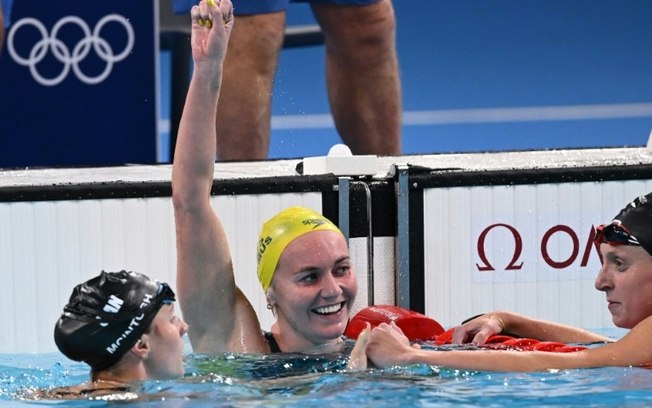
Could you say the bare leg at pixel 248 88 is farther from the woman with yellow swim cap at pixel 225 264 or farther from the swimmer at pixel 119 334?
the swimmer at pixel 119 334

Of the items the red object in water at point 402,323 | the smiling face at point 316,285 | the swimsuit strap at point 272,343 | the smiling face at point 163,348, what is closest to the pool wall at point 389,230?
the red object in water at point 402,323

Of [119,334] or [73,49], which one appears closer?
[119,334]

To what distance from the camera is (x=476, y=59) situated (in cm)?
734

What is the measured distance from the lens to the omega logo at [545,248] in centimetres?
464

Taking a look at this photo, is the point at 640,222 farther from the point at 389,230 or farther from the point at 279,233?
the point at 389,230

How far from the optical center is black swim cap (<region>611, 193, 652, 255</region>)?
3.54 meters

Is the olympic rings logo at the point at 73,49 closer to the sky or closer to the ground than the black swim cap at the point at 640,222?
closer to the sky

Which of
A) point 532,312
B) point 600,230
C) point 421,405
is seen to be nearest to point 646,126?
point 532,312

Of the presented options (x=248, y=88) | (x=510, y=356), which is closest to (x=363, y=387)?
(x=510, y=356)

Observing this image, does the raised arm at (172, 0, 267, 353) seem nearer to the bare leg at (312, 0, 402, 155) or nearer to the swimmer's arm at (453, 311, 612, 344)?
the swimmer's arm at (453, 311, 612, 344)

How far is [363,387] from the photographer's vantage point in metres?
3.36

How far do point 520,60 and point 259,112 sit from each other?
6.29ft

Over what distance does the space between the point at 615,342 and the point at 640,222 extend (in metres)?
0.32

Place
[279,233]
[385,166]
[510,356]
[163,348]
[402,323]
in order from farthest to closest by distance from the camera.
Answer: [385,166]
[402,323]
[279,233]
[510,356]
[163,348]
